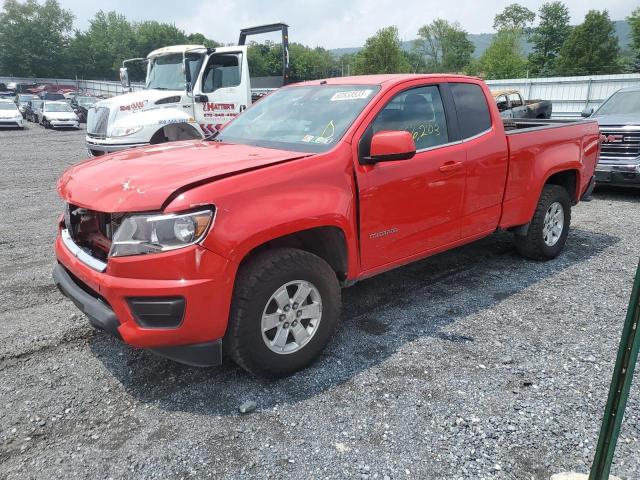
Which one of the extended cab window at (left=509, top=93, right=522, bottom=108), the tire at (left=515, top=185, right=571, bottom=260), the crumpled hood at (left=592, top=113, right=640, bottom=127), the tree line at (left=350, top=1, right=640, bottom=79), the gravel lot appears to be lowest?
the gravel lot

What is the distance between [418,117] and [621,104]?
24.2 feet

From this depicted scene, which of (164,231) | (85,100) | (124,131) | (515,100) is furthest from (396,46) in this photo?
(164,231)

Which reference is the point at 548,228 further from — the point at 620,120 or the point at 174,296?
the point at 620,120

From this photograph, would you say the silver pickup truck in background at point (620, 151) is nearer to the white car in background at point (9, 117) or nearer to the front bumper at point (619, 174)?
the front bumper at point (619, 174)

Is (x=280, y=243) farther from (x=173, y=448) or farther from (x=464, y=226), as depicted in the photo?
(x=464, y=226)

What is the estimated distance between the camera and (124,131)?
981 cm

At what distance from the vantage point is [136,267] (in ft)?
8.80

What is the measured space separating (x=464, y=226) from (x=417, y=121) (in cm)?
98

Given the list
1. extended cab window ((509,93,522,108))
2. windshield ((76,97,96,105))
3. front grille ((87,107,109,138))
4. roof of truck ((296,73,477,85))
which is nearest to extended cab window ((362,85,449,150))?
roof of truck ((296,73,477,85))

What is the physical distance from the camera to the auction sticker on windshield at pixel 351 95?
3.74 meters

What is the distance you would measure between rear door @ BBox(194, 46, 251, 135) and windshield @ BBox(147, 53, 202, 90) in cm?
28

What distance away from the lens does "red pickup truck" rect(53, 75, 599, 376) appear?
2.70 m

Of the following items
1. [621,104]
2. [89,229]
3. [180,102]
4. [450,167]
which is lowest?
[89,229]

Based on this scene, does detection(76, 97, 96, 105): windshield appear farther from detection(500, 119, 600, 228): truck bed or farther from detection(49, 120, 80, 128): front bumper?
detection(500, 119, 600, 228): truck bed
